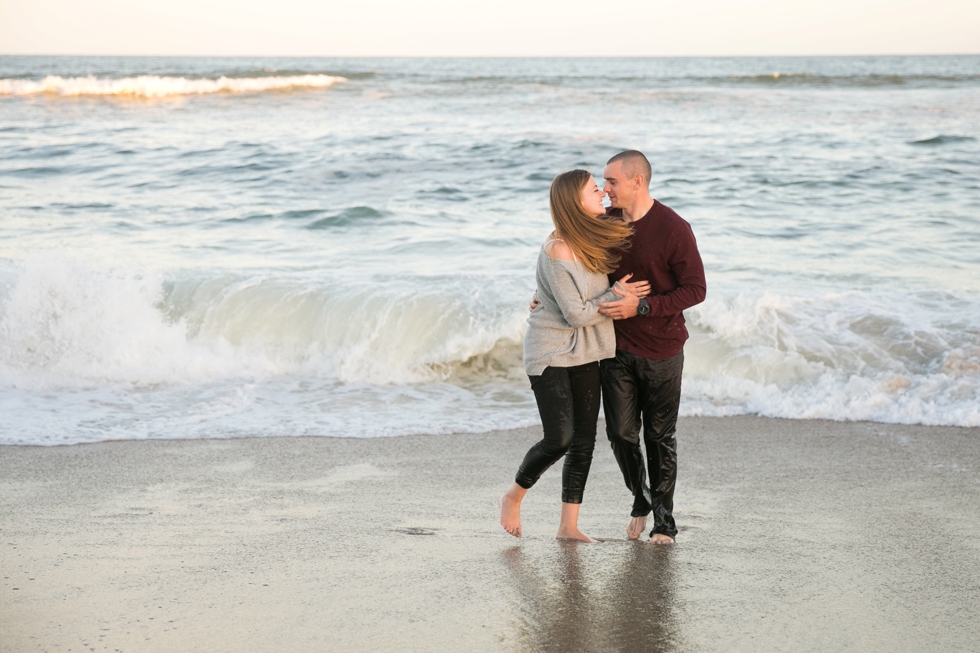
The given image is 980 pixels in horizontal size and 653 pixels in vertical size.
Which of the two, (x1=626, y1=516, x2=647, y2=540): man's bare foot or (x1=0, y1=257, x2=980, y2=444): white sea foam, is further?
(x1=0, y1=257, x2=980, y2=444): white sea foam

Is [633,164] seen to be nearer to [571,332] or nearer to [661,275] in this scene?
[661,275]

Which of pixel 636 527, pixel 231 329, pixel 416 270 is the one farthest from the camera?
pixel 416 270

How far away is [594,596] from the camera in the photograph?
10.1 ft

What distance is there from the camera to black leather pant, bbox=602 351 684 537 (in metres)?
3.58

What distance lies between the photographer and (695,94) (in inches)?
1067

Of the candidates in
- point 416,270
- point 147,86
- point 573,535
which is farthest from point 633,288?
point 147,86

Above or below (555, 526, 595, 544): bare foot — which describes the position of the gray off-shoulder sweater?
above

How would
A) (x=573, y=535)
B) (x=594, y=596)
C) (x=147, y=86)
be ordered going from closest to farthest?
(x=594, y=596), (x=573, y=535), (x=147, y=86)

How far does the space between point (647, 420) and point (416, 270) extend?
19.1 ft

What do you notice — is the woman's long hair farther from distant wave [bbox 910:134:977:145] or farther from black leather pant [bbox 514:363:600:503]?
distant wave [bbox 910:134:977:145]

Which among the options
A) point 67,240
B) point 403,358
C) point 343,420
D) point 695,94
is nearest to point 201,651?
point 343,420

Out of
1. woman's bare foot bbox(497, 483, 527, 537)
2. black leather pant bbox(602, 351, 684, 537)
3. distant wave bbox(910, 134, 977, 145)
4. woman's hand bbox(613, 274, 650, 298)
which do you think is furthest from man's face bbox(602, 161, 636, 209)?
distant wave bbox(910, 134, 977, 145)

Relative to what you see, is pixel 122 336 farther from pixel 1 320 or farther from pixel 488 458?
pixel 488 458

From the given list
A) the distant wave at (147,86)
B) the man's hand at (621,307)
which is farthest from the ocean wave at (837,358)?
the distant wave at (147,86)
